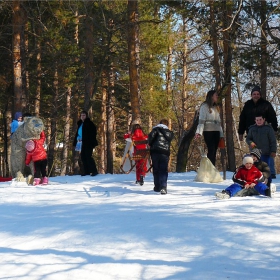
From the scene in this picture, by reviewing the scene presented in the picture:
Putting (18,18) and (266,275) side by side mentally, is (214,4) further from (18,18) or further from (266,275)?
(266,275)

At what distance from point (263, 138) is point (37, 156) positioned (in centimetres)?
492

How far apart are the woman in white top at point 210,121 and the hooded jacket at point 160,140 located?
1.57 metres

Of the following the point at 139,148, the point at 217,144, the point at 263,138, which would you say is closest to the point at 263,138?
the point at 263,138

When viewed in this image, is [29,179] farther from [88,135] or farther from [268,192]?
[268,192]

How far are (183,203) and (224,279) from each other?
386cm

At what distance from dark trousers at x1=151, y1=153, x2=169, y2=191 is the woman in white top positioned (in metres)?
1.82

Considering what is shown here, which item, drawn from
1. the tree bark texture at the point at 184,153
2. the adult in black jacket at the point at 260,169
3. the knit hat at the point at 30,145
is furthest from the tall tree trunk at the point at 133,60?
the adult in black jacket at the point at 260,169

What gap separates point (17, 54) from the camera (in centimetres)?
1739

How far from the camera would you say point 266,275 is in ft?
14.7

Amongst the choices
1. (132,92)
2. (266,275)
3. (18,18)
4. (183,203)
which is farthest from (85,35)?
(266,275)

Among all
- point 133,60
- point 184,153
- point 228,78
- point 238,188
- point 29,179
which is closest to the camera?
point 238,188

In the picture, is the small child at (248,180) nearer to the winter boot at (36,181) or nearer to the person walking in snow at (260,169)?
the person walking in snow at (260,169)

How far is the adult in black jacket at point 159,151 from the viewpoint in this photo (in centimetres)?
983

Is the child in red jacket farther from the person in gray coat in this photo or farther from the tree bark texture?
the tree bark texture
